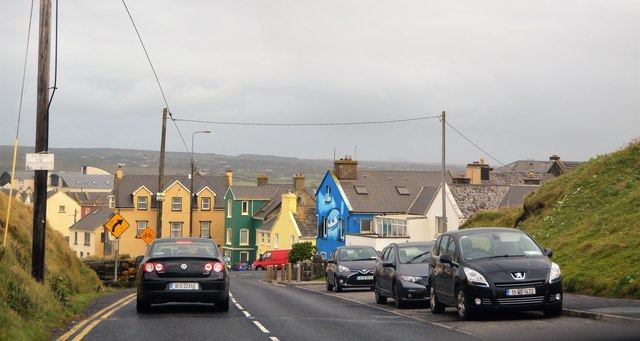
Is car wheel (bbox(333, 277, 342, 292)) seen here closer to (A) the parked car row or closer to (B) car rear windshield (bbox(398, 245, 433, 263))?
(B) car rear windshield (bbox(398, 245, 433, 263))

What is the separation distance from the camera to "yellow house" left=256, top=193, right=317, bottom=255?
82562mm

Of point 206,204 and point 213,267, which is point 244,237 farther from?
point 213,267

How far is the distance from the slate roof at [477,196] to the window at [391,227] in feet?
13.2

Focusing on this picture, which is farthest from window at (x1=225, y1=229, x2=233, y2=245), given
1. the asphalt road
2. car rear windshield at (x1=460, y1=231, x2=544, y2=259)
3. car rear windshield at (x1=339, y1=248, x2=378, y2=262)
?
car rear windshield at (x1=460, y1=231, x2=544, y2=259)

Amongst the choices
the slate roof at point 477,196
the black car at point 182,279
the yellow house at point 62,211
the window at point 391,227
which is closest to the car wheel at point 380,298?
the black car at point 182,279

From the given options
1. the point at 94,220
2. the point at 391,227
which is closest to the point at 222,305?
the point at 391,227

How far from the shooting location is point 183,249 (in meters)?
19.3

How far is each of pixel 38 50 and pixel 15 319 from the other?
25.9ft

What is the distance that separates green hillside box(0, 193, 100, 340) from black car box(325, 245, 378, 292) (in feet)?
26.2

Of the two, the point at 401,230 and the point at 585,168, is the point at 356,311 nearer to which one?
the point at 585,168

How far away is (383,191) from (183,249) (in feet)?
171

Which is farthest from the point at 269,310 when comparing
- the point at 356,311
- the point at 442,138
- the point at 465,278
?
the point at 442,138

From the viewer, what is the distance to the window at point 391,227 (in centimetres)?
6103

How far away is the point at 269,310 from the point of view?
20.8 meters
